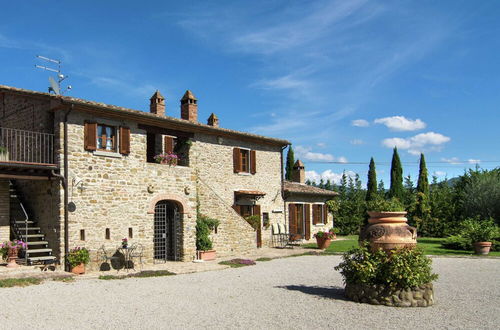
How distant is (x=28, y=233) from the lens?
41.6 feet

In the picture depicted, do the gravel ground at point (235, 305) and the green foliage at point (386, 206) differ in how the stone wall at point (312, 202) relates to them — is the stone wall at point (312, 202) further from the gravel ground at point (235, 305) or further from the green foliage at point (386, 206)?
the green foliage at point (386, 206)

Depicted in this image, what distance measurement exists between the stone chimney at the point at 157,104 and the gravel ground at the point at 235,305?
28.0 feet

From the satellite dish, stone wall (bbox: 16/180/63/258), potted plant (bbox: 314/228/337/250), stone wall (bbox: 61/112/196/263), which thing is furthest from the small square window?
potted plant (bbox: 314/228/337/250)

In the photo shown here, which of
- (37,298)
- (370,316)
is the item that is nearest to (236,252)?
(37,298)

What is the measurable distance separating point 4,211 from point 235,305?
8348mm

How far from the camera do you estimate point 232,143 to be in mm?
18516

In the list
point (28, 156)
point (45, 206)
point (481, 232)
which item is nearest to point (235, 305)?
point (45, 206)

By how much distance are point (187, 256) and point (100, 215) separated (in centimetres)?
358

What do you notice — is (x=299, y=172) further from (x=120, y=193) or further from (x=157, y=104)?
(x=120, y=193)

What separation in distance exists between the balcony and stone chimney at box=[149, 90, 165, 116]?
18.4ft

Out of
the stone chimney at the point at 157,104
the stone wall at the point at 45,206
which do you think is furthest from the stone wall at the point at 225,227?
the stone wall at the point at 45,206

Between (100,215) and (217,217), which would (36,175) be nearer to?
(100,215)

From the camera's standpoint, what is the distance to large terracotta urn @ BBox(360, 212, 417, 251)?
314 inches

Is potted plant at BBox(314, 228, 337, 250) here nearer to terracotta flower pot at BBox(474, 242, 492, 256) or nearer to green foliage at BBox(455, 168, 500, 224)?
terracotta flower pot at BBox(474, 242, 492, 256)
